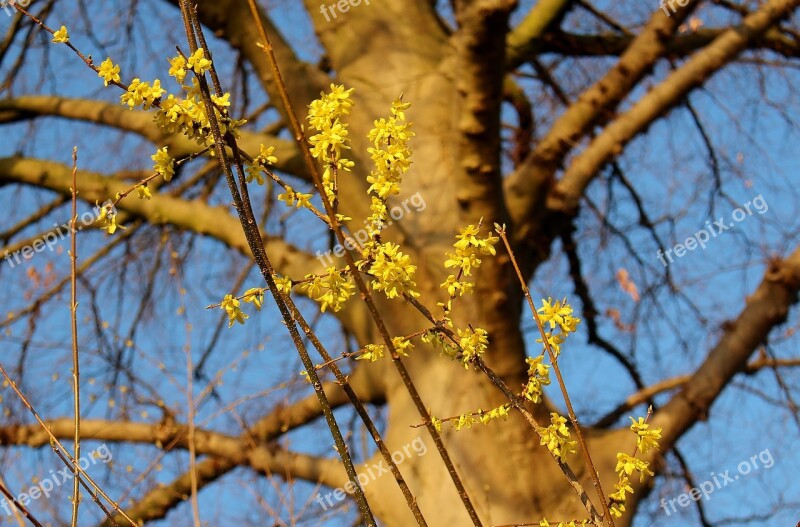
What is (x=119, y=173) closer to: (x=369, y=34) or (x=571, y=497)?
(x=369, y=34)

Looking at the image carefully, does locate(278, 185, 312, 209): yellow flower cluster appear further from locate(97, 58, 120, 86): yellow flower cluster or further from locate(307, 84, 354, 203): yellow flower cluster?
locate(97, 58, 120, 86): yellow flower cluster

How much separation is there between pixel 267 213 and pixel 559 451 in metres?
4.30

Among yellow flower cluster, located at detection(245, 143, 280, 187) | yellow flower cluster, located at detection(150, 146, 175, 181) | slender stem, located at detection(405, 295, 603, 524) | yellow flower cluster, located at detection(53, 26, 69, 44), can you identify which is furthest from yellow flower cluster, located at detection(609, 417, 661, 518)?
yellow flower cluster, located at detection(53, 26, 69, 44)

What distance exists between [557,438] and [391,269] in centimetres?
36

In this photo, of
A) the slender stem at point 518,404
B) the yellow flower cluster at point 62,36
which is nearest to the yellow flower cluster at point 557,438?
the slender stem at point 518,404

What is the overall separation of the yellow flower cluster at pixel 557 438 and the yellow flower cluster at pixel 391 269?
11.1 inches

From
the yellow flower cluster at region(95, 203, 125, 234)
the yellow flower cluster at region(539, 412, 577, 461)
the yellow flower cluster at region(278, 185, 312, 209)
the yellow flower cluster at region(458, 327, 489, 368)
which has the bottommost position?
the yellow flower cluster at region(539, 412, 577, 461)

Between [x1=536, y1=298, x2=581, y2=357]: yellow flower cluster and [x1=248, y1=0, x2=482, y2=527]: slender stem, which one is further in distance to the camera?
[x1=536, y1=298, x2=581, y2=357]: yellow flower cluster

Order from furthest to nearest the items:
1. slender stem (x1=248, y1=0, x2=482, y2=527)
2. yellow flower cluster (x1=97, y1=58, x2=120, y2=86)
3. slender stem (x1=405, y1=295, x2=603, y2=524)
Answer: yellow flower cluster (x1=97, y1=58, x2=120, y2=86)
slender stem (x1=405, y1=295, x2=603, y2=524)
slender stem (x1=248, y1=0, x2=482, y2=527)

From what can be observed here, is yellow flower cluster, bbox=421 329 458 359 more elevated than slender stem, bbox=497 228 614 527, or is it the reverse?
yellow flower cluster, bbox=421 329 458 359

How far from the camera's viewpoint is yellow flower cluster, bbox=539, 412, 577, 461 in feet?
4.05

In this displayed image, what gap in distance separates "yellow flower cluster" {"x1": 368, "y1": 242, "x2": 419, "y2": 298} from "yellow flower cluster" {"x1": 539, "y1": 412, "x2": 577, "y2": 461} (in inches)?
11.1

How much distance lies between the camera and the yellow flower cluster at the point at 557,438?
124cm

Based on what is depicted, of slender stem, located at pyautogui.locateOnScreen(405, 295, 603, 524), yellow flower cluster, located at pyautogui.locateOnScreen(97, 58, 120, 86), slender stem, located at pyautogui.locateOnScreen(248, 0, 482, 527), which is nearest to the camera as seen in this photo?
slender stem, located at pyautogui.locateOnScreen(248, 0, 482, 527)
